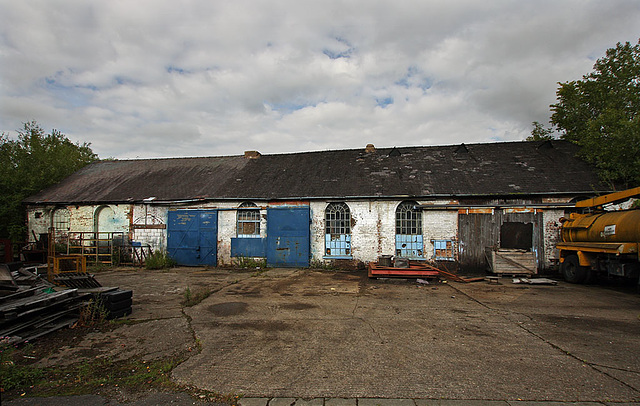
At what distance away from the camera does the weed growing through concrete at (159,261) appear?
14.7m

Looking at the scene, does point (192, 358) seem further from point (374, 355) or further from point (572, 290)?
point (572, 290)

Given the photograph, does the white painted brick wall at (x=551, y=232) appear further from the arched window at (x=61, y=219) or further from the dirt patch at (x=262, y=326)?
the arched window at (x=61, y=219)

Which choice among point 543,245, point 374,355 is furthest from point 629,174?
point 374,355

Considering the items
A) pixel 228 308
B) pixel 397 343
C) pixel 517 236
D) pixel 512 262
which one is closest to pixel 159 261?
pixel 228 308

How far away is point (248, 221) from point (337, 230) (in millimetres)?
4223

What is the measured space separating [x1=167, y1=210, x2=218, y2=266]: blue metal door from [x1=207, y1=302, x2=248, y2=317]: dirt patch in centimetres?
781

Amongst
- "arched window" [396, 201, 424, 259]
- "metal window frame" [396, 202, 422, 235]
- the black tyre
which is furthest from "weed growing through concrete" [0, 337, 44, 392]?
"metal window frame" [396, 202, 422, 235]

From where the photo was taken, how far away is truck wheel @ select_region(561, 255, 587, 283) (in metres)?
10.7

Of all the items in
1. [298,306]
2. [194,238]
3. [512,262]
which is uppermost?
[194,238]

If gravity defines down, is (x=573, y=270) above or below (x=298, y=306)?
above

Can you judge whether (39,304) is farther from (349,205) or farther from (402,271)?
(349,205)

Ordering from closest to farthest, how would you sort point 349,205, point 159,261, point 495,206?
point 495,206, point 349,205, point 159,261

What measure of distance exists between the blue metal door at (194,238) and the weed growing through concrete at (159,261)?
0.39 m

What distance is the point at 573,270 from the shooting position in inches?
436
